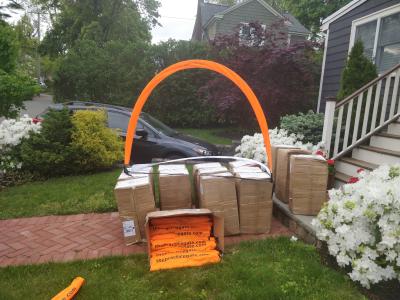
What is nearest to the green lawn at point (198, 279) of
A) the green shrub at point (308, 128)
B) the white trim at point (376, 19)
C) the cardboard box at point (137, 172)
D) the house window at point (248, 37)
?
the cardboard box at point (137, 172)

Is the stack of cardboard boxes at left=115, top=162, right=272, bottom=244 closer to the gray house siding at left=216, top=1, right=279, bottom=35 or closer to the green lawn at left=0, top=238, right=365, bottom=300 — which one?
the green lawn at left=0, top=238, right=365, bottom=300

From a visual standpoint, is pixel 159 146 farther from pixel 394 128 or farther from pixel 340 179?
pixel 394 128

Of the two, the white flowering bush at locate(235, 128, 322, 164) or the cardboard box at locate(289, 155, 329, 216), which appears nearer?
the cardboard box at locate(289, 155, 329, 216)

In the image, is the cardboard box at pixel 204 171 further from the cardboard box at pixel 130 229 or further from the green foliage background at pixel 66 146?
the green foliage background at pixel 66 146

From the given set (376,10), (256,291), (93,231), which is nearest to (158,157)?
(93,231)

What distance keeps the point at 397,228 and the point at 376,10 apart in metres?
6.39

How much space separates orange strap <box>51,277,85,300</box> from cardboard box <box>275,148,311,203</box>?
99.1 inches

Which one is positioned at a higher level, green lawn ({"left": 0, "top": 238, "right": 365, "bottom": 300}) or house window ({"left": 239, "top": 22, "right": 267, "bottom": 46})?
house window ({"left": 239, "top": 22, "right": 267, "bottom": 46})

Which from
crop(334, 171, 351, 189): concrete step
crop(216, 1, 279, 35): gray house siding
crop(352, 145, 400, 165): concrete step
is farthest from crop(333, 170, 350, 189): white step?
crop(216, 1, 279, 35): gray house siding

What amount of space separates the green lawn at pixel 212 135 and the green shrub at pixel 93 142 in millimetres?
4084

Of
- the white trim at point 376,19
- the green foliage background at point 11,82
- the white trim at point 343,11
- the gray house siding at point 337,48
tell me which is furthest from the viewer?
the gray house siding at point 337,48

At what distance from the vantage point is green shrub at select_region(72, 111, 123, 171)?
5.75 metres

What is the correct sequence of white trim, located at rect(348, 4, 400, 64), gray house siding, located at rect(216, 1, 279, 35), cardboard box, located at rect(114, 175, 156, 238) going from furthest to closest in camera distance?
gray house siding, located at rect(216, 1, 279, 35) < white trim, located at rect(348, 4, 400, 64) < cardboard box, located at rect(114, 175, 156, 238)

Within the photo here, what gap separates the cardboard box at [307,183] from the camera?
3.51 metres
